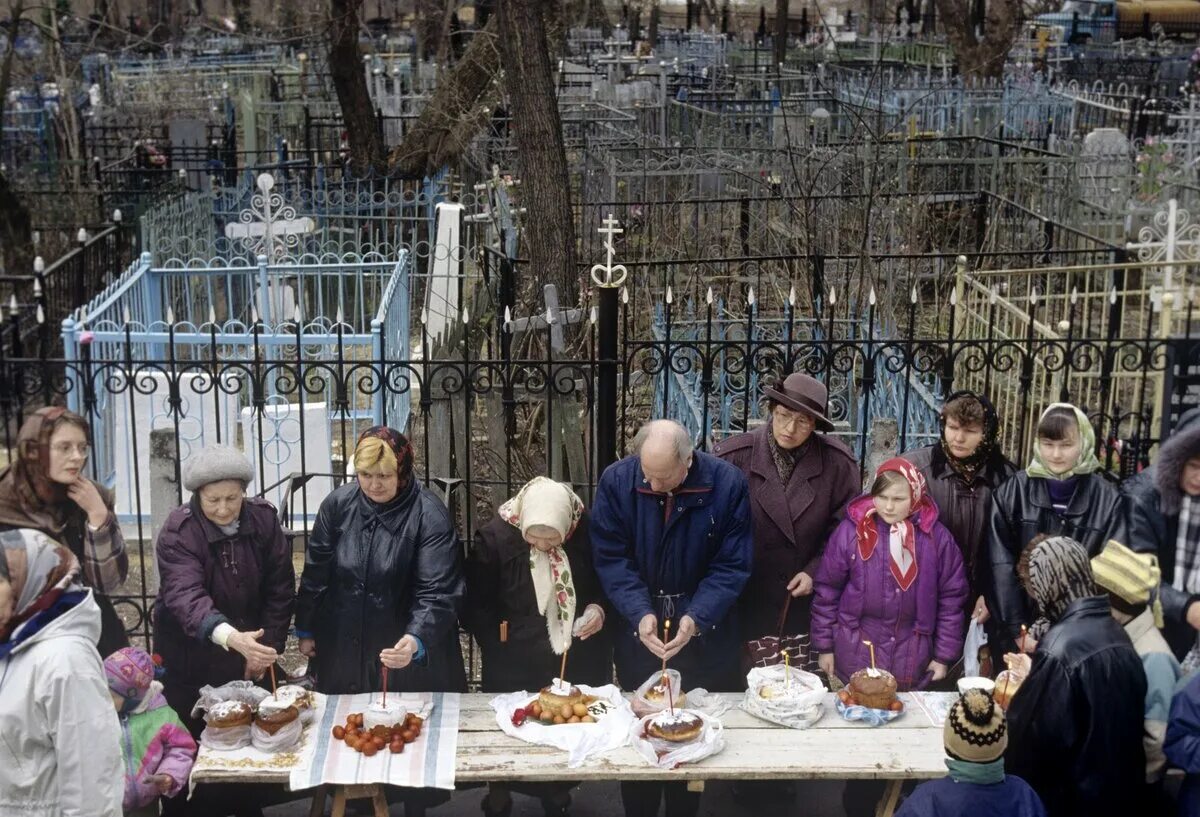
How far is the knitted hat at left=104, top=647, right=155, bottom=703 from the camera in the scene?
13.7 feet

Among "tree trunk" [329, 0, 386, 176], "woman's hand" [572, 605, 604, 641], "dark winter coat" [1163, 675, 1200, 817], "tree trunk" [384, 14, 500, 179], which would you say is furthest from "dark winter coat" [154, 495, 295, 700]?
"tree trunk" [329, 0, 386, 176]

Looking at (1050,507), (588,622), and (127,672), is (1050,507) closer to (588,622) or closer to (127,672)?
(588,622)

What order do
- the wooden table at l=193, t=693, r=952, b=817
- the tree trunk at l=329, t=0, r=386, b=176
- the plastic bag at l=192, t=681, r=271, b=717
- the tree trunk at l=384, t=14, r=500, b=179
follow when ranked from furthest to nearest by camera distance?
the tree trunk at l=329, t=0, r=386, b=176, the tree trunk at l=384, t=14, r=500, b=179, the plastic bag at l=192, t=681, r=271, b=717, the wooden table at l=193, t=693, r=952, b=817

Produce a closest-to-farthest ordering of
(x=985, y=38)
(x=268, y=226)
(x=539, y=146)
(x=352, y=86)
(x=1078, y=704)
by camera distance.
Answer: (x=1078, y=704), (x=539, y=146), (x=268, y=226), (x=352, y=86), (x=985, y=38)

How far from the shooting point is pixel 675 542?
4.87m

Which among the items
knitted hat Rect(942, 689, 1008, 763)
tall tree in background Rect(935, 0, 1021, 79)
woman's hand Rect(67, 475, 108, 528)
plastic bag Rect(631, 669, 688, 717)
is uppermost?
tall tree in background Rect(935, 0, 1021, 79)

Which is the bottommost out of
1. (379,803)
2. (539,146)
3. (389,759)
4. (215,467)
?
(379,803)

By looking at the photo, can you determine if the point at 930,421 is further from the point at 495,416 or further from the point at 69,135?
the point at 69,135

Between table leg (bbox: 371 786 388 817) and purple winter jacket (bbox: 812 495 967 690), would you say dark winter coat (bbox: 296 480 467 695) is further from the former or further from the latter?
purple winter jacket (bbox: 812 495 967 690)

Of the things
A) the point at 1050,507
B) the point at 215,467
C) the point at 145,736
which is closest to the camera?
the point at 145,736

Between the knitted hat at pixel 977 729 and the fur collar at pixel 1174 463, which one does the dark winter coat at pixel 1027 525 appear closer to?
the fur collar at pixel 1174 463

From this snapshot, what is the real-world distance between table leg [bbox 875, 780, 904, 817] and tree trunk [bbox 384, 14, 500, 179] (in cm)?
1196

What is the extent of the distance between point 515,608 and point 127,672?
132 cm


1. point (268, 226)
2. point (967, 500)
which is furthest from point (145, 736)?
point (268, 226)
